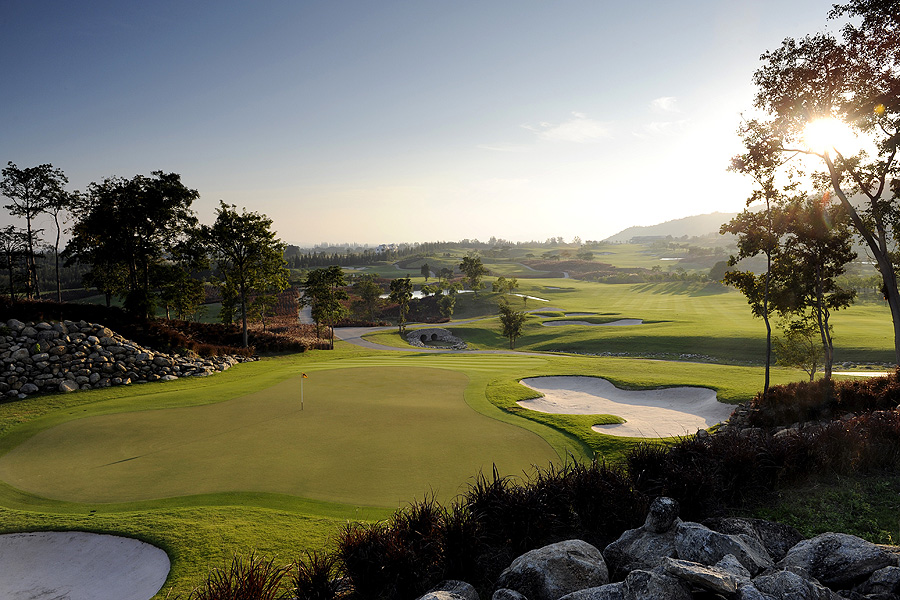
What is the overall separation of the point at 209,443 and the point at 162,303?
35.0 m

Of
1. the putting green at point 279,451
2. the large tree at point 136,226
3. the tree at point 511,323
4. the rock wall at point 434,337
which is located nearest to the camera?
the putting green at point 279,451

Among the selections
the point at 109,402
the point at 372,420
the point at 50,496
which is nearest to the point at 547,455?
the point at 372,420

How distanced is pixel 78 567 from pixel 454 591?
6620 mm

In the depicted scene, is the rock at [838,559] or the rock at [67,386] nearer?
the rock at [838,559]

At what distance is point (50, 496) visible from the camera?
947 centimetres

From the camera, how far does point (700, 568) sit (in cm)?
427

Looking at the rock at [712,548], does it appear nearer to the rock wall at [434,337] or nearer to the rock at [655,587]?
the rock at [655,587]

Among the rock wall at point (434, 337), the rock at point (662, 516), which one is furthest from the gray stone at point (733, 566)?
the rock wall at point (434, 337)

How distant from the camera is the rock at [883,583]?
446cm

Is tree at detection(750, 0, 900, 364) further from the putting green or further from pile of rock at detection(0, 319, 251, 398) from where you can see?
pile of rock at detection(0, 319, 251, 398)

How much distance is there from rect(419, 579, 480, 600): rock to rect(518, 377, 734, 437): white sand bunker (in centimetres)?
980

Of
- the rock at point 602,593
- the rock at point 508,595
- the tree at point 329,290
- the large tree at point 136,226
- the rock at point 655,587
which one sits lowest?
the rock at point 508,595

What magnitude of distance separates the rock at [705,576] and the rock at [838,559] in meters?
1.62

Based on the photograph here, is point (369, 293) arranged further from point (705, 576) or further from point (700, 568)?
point (705, 576)
